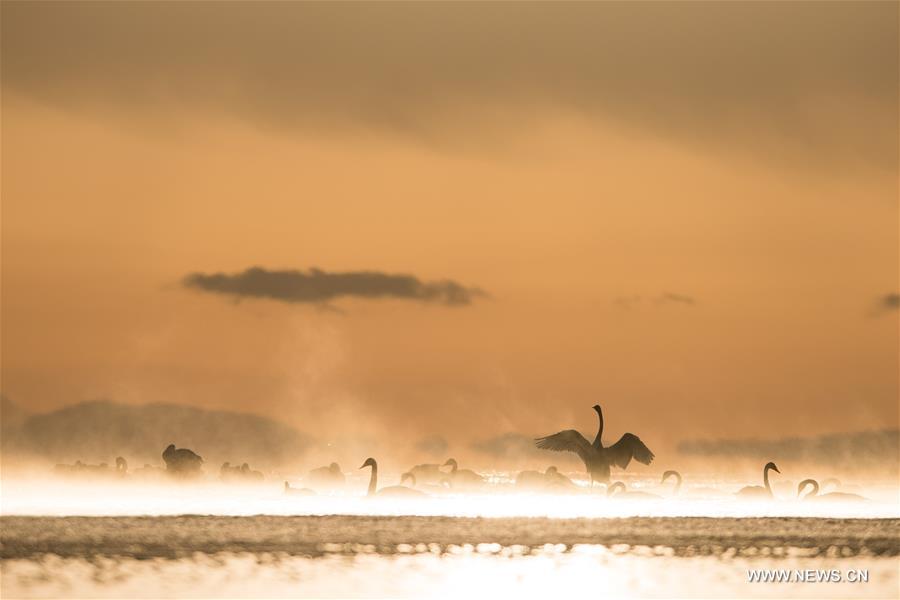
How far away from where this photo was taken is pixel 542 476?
62250 mm

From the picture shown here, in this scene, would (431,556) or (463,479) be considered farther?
(463,479)

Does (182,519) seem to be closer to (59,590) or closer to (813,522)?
(59,590)

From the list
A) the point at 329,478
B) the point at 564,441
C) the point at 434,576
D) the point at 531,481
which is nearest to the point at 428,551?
the point at 434,576

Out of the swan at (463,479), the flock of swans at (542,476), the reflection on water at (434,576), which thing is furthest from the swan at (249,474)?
the reflection on water at (434,576)

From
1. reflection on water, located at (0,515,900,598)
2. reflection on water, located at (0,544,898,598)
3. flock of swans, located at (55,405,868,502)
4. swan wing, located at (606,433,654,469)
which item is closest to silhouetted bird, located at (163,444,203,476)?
flock of swans, located at (55,405,868,502)

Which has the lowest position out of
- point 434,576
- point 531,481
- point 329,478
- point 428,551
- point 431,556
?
point 434,576

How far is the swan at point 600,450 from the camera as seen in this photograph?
49.1 m

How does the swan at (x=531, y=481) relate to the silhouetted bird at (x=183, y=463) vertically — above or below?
below

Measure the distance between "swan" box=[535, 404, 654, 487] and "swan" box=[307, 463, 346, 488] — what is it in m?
20.8

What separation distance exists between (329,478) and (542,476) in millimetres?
12413

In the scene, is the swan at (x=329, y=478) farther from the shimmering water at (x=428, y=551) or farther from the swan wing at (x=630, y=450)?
the shimmering water at (x=428, y=551)

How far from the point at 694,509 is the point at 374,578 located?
Answer: 813 inches

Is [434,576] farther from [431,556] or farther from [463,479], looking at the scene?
[463,479]

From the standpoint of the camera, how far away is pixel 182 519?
120ft
